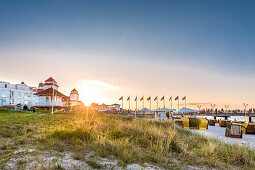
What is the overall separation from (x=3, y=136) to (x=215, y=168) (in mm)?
6895

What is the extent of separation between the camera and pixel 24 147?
4.87 m

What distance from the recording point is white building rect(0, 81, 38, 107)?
55656 millimetres

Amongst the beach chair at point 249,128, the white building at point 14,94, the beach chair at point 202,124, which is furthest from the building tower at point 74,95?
the beach chair at point 249,128

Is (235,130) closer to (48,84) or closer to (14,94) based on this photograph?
(48,84)

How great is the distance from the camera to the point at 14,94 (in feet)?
194

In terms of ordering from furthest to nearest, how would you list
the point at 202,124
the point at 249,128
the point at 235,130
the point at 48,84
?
1. the point at 48,84
2. the point at 202,124
3. the point at 249,128
4. the point at 235,130

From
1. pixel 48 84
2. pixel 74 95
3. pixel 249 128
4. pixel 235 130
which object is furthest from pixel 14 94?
pixel 249 128

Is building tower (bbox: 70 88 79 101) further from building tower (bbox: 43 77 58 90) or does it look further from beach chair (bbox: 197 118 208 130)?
beach chair (bbox: 197 118 208 130)

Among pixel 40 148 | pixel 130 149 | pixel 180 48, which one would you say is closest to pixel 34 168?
pixel 40 148

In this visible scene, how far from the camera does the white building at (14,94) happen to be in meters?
55.7

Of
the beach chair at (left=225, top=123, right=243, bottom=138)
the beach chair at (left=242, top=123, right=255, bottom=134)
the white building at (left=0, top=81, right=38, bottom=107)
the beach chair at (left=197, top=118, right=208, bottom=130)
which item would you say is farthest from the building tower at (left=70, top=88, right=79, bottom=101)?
the beach chair at (left=225, top=123, right=243, bottom=138)

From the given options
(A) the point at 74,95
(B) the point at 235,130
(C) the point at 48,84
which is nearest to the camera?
(B) the point at 235,130

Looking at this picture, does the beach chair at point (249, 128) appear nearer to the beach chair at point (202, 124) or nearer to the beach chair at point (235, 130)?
the beach chair at point (202, 124)

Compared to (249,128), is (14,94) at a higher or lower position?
higher
